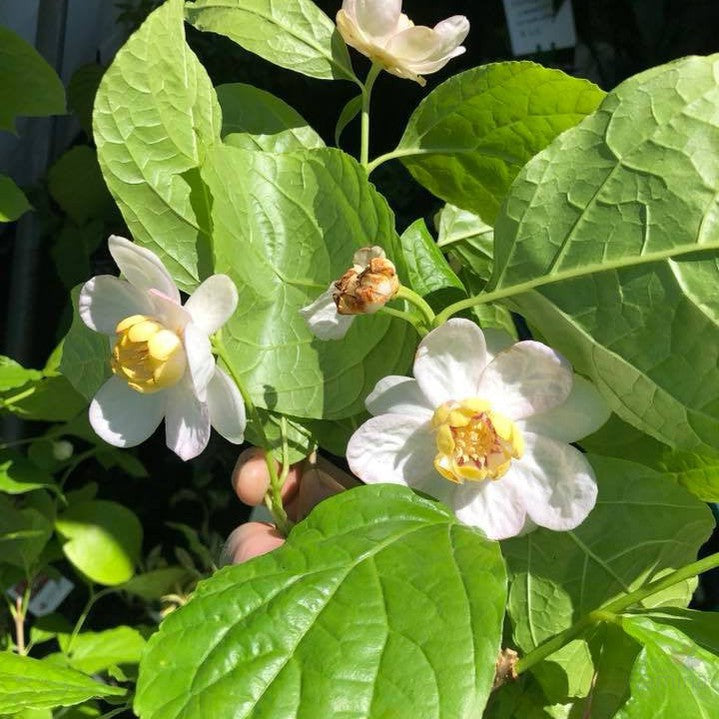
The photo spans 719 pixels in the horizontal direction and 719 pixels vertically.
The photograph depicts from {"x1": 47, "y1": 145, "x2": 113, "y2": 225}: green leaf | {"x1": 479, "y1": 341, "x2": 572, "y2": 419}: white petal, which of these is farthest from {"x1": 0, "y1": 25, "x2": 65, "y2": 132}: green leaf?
{"x1": 47, "y1": 145, "x2": 113, "y2": 225}: green leaf

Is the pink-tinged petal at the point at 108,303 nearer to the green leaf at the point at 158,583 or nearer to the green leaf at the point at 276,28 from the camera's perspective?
the green leaf at the point at 276,28

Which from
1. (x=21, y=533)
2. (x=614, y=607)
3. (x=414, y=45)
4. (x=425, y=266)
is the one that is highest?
(x=414, y=45)

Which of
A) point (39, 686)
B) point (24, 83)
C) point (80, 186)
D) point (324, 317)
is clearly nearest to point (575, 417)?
point (324, 317)

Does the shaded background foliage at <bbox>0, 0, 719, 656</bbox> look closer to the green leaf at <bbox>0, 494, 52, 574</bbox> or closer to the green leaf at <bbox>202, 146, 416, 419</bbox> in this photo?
the green leaf at <bbox>0, 494, 52, 574</bbox>

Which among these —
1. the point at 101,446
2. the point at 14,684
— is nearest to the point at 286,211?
the point at 14,684

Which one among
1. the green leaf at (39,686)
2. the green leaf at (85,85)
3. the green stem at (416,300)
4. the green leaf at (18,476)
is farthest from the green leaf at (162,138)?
the green leaf at (85,85)

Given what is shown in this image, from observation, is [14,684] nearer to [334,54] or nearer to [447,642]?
[447,642]

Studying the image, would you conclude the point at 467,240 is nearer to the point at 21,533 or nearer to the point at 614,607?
the point at 614,607
